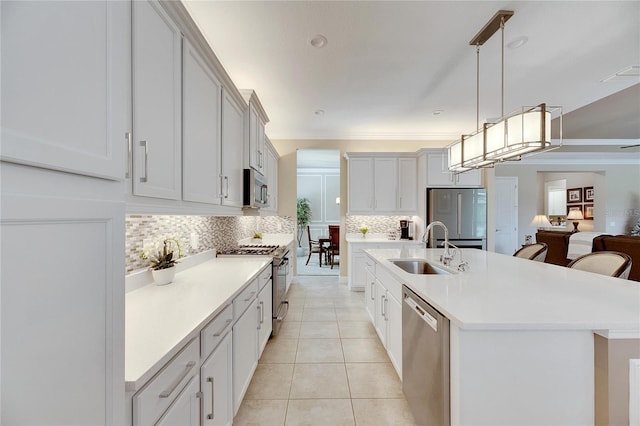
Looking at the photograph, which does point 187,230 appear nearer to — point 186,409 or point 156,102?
point 156,102

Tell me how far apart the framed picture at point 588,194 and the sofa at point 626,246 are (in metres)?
5.03

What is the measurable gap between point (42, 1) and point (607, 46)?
3.95 meters

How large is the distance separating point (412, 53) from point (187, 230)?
2.67m

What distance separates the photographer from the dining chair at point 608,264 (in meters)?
1.88

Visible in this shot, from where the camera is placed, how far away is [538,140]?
5.94 ft

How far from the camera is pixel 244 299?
179cm

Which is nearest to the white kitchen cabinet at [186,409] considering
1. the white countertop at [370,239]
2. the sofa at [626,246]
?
the white countertop at [370,239]

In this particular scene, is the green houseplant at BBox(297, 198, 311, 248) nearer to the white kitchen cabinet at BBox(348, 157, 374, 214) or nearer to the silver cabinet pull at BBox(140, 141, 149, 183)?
the white kitchen cabinet at BBox(348, 157, 374, 214)

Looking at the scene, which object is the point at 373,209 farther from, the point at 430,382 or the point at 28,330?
the point at 28,330

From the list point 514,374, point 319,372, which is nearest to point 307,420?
point 319,372

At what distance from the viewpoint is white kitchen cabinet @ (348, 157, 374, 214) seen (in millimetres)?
4836

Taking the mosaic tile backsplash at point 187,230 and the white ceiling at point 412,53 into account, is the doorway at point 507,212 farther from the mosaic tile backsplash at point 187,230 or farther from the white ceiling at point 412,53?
the mosaic tile backsplash at point 187,230

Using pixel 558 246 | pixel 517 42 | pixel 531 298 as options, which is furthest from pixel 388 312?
pixel 558 246

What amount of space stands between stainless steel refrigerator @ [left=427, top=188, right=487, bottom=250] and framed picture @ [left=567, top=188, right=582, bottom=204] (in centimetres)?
631
